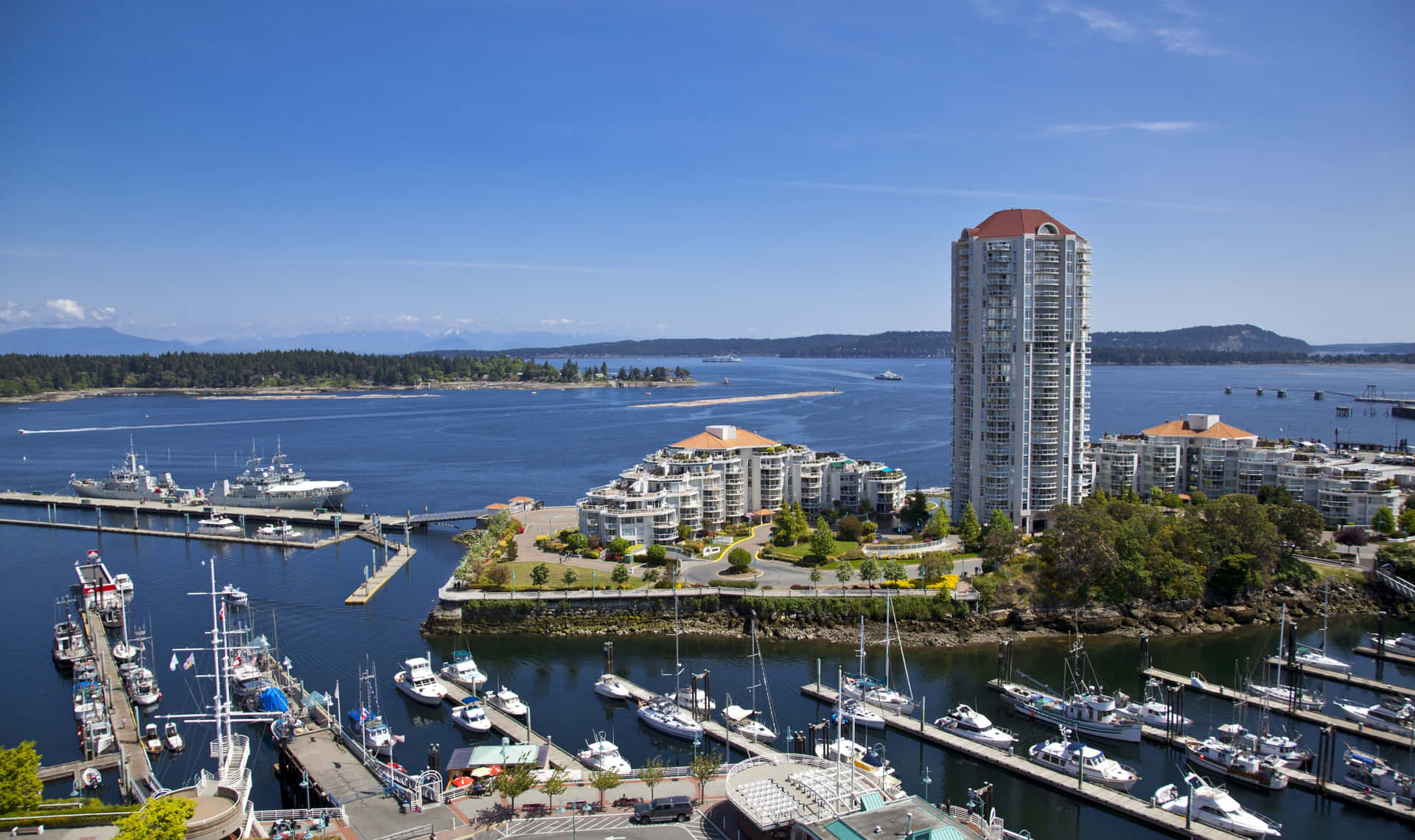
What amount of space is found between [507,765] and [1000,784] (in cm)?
1265

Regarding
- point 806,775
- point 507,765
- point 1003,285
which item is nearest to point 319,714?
point 507,765

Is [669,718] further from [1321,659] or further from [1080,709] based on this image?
[1321,659]

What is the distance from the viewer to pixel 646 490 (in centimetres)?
4656

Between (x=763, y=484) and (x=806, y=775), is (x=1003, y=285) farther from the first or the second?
(x=806, y=775)

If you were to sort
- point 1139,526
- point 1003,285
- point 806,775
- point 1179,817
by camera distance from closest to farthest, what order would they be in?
point 806,775 → point 1179,817 → point 1139,526 → point 1003,285

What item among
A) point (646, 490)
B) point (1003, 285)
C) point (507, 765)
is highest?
point (1003, 285)

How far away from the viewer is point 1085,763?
79.8ft

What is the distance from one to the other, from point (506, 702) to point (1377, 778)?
77.7 ft

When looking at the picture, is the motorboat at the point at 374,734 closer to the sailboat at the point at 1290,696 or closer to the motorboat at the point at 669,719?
the motorboat at the point at 669,719

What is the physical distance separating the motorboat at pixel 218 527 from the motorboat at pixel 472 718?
113 feet

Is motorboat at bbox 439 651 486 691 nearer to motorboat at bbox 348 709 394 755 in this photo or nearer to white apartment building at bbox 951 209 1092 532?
motorboat at bbox 348 709 394 755

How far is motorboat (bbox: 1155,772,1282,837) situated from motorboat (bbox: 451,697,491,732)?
59.4 feet

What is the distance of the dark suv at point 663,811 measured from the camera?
63.6 ft

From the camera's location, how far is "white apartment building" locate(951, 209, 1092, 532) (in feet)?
152
